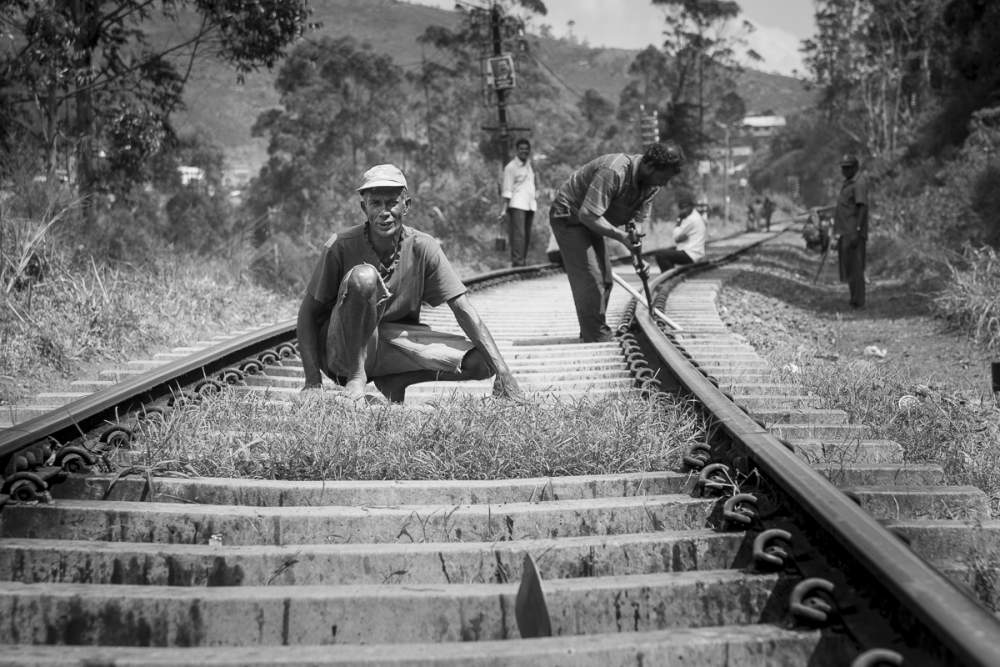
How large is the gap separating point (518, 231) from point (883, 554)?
12718 millimetres

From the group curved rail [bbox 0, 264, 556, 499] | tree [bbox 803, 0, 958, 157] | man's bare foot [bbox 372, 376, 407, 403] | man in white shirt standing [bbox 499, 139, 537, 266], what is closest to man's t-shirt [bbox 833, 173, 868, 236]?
man in white shirt standing [bbox 499, 139, 537, 266]

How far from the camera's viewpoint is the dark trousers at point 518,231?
14562 millimetres

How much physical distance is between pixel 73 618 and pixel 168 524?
536 millimetres

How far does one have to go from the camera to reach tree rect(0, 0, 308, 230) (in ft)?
35.2

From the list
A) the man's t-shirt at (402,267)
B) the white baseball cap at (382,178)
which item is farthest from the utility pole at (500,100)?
the white baseball cap at (382,178)

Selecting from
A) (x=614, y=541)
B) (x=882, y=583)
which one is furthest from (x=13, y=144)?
(x=882, y=583)

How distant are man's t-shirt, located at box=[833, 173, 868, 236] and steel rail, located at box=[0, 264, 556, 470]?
6.88 m

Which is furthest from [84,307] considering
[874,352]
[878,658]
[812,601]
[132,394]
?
[878,658]

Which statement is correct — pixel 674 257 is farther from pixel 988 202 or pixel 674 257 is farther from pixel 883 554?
pixel 883 554

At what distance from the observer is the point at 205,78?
43.8 ft

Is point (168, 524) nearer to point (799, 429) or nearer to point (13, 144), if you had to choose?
point (799, 429)

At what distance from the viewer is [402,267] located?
446cm

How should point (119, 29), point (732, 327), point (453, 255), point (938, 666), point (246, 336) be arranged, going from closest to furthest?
point (938, 666), point (246, 336), point (732, 327), point (119, 29), point (453, 255)

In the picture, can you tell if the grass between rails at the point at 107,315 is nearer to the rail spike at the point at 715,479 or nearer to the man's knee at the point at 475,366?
the man's knee at the point at 475,366
